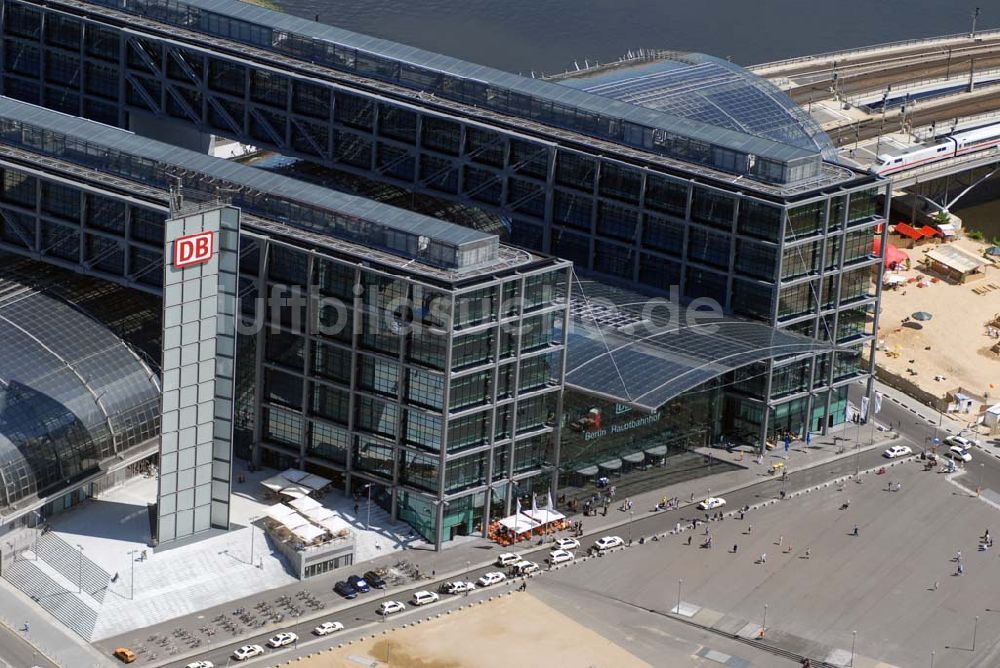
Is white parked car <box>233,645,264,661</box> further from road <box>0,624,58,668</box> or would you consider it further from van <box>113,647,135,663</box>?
road <box>0,624,58,668</box>

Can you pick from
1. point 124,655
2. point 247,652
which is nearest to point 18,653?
point 124,655

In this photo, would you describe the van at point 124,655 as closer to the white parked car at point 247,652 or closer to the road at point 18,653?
the road at point 18,653

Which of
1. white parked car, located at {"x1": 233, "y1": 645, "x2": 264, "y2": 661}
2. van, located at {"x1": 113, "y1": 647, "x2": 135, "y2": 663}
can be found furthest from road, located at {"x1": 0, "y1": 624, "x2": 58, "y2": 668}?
white parked car, located at {"x1": 233, "y1": 645, "x2": 264, "y2": 661}

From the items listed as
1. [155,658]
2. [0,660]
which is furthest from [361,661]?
[0,660]

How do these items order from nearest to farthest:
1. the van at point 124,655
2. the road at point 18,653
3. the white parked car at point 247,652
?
the road at point 18,653
the van at point 124,655
the white parked car at point 247,652

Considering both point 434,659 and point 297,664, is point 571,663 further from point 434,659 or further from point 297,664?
point 297,664

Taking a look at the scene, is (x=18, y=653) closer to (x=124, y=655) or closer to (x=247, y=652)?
(x=124, y=655)

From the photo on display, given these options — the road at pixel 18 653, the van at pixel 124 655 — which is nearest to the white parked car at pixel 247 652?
the van at pixel 124 655
